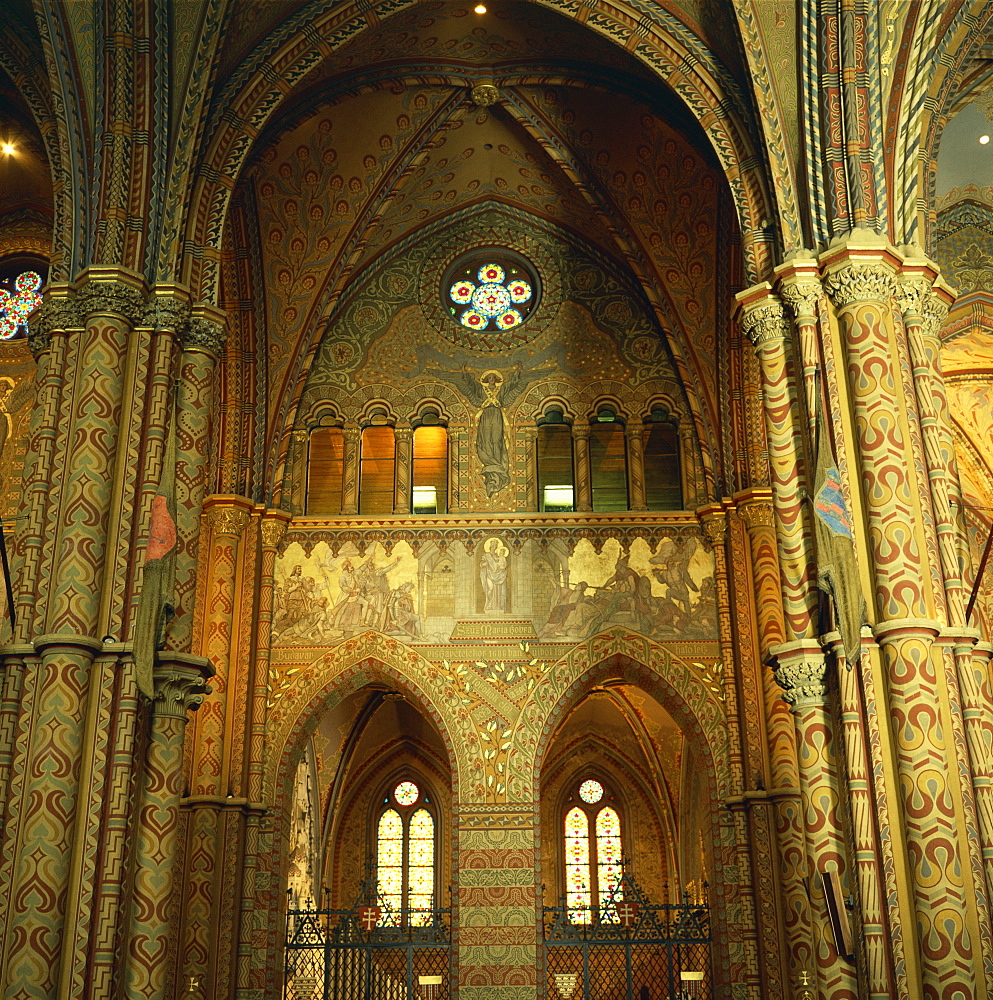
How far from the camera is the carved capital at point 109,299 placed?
1105cm

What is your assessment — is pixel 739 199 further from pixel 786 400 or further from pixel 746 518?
pixel 746 518

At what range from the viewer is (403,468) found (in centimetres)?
1736

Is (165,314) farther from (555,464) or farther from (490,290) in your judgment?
(490,290)

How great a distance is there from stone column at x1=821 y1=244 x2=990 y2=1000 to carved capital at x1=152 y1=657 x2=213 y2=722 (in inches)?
218

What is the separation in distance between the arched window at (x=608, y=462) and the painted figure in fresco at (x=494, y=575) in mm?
1495

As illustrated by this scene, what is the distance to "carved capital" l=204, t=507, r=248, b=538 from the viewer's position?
53.6 feet

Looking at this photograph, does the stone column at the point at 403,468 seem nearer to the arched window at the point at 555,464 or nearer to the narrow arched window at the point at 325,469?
the narrow arched window at the point at 325,469

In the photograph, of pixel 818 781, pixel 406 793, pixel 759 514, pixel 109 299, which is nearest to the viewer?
pixel 818 781

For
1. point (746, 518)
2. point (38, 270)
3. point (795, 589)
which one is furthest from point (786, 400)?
point (38, 270)

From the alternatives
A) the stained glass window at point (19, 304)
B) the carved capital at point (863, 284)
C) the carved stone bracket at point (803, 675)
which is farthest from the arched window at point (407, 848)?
the carved capital at point (863, 284)

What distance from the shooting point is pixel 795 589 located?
1021cm

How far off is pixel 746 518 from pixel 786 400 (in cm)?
566

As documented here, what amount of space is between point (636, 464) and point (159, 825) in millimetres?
9039

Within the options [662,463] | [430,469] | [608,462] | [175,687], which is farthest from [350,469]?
[175,687]
